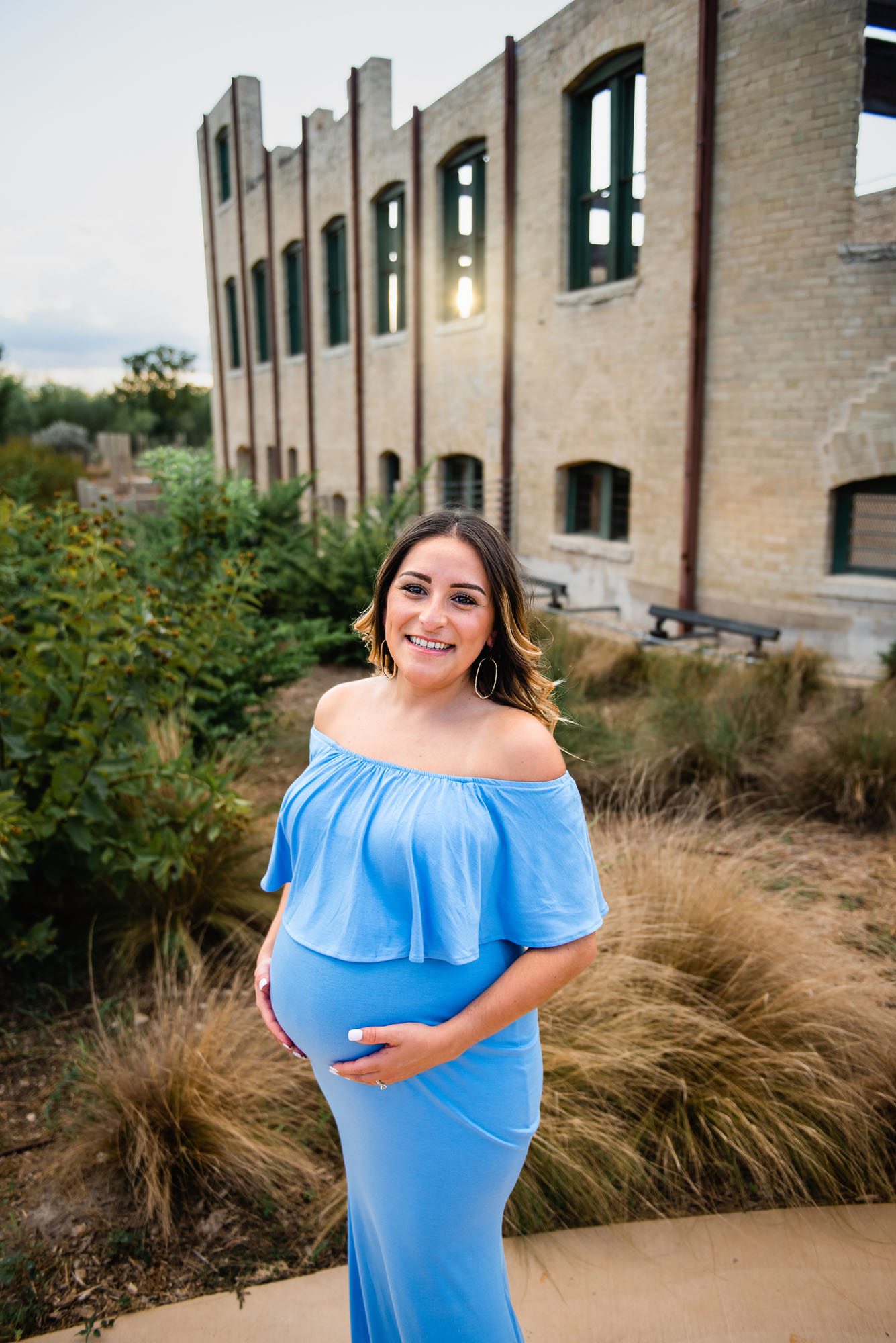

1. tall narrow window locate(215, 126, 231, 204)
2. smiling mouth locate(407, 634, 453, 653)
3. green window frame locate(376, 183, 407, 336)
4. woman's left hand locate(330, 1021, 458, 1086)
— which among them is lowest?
woman's left hand locate(330, 1021, 458, 1086)

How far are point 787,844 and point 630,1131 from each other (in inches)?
102

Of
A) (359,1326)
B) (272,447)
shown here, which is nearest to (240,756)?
(359,1326)

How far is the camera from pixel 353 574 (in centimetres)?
1023

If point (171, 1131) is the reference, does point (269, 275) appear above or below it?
above

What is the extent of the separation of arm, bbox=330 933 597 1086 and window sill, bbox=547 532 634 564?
9.66 m

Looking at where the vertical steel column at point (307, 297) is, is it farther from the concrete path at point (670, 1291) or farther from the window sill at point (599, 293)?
the concrete path at point (670, 1291)

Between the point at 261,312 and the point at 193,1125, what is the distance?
76.3 feet

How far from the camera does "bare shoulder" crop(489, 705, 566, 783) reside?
1776 mm

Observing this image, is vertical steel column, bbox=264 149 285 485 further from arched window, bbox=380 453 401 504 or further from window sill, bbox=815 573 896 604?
window sill, bbox=815 573 896 604

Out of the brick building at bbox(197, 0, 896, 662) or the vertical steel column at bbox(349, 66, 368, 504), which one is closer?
the brick building at bbox(197, 0, 896, 662)

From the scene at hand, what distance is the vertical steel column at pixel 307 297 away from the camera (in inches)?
742

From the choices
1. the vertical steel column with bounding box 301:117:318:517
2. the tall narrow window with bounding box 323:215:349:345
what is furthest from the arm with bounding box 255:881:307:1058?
the tall narrow window with bounding box 323:215:349:345

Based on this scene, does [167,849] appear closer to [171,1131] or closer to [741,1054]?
[171,1131]

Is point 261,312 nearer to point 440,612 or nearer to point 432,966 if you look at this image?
point 440,612
